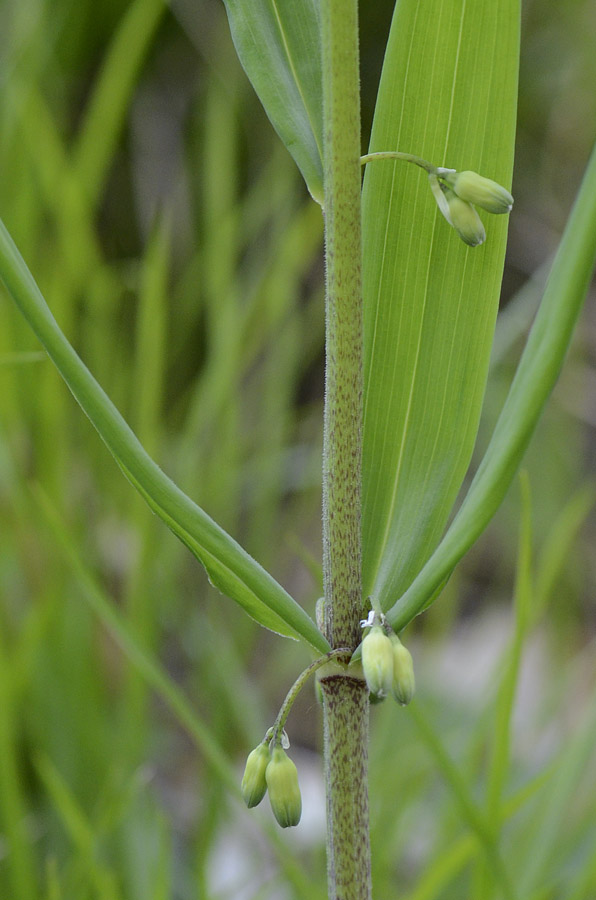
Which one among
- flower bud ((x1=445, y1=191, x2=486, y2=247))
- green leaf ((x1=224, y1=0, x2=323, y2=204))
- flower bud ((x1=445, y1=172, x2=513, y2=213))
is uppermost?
green leaf ((x1=224, y1=0, x2=323, y2=204))

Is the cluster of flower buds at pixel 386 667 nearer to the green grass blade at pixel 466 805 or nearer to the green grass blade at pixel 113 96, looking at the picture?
the green grass blade at pixel 466 805

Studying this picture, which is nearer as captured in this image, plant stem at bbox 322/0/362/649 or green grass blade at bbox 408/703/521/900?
plant stem at bbox 322/0/362/649

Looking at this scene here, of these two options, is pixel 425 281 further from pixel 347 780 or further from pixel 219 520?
pixel 219 520

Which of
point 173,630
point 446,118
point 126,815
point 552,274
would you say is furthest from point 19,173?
point 552,274

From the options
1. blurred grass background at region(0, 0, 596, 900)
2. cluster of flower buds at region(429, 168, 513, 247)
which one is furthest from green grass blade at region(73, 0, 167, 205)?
cluster of flower buds at region(429, 168, 513, 247)

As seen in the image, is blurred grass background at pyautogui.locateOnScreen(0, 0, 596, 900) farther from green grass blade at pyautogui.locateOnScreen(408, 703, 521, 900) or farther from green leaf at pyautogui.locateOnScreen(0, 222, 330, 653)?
green leaf at pyautogui.locateOnScreen(0, 222, 330, 653)

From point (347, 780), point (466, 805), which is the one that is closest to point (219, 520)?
point (466, 805)
